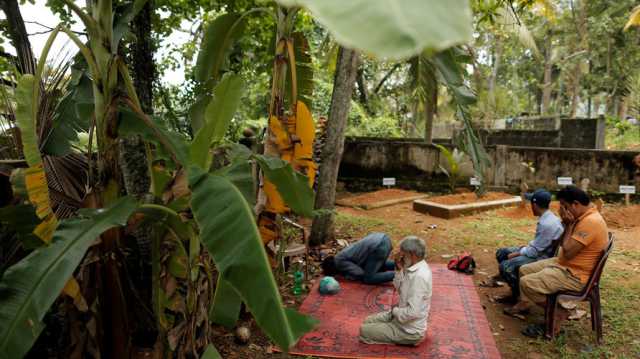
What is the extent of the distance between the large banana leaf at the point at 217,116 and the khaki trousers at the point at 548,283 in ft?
9.92

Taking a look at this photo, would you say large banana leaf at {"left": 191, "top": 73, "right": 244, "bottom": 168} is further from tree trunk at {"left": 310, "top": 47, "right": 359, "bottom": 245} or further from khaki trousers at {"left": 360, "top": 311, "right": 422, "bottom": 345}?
tree trunk at {"left": 310, "top": 47, "right": 359, "bottom": 245}

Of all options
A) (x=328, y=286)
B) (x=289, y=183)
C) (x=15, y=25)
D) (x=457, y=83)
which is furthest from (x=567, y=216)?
(x=15, y=25)

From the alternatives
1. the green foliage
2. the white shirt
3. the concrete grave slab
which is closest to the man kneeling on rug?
the white shirt

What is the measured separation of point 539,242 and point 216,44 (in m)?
3.65

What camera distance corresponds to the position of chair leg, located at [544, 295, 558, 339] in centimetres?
383

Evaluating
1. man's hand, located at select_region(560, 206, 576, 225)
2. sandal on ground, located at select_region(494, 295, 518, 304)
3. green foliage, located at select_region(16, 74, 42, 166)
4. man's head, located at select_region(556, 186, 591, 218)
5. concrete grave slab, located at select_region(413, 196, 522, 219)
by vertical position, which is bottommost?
sandal on ground, located at select_region(494, 295, 518, 304)

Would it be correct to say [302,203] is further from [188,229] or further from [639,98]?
[639,98]

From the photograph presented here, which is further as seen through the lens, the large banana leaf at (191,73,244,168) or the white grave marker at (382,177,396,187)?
the white grave marker at (382,177,396,187)

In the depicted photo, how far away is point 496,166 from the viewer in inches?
409

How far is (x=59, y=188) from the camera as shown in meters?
3.01

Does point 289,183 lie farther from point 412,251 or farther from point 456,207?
point 456,207

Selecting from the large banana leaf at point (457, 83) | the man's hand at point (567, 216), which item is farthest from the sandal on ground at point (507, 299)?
the large banana leaf at point (457, 83)

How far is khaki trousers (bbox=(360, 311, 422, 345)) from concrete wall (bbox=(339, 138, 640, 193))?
745 cm

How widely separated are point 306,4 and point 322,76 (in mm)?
15899
